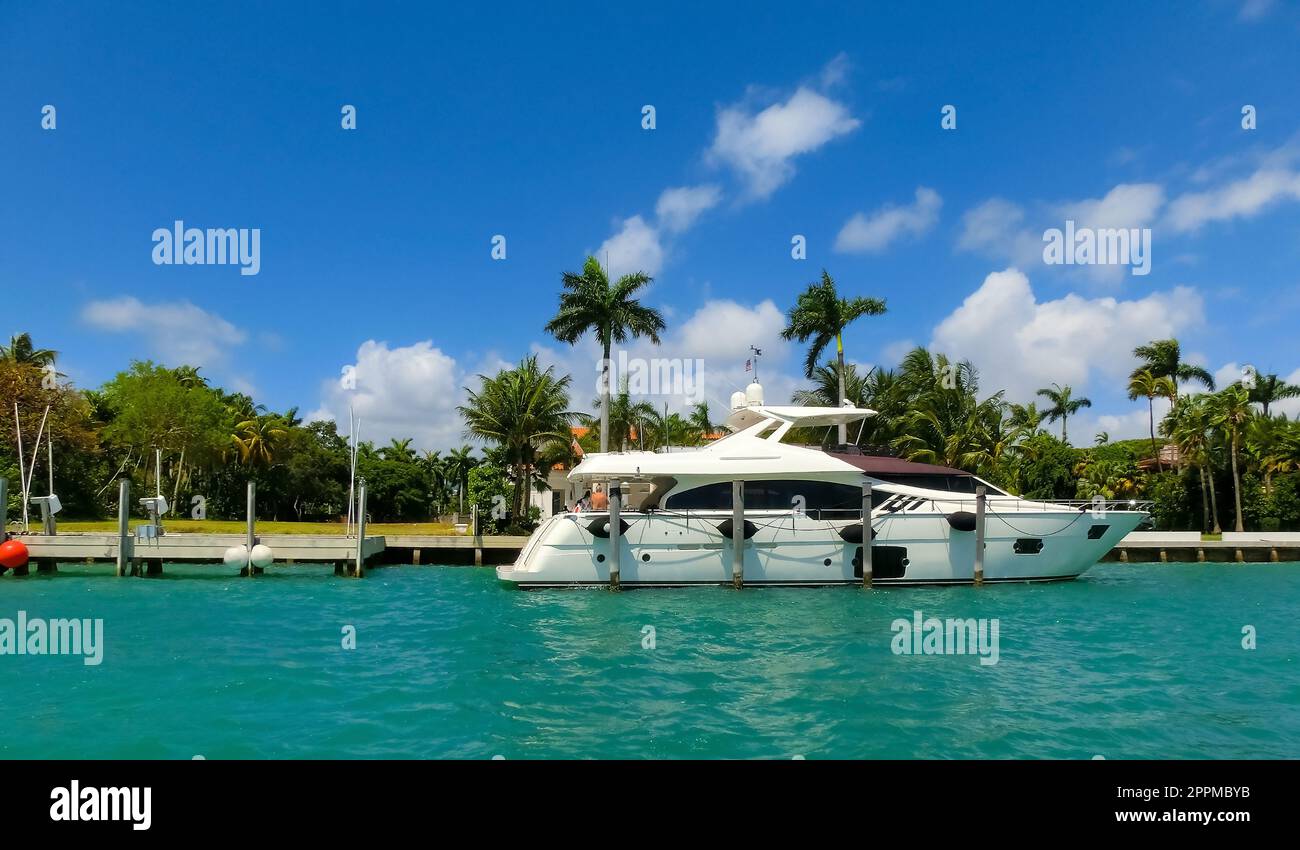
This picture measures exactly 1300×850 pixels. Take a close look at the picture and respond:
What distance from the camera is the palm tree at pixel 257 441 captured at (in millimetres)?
49281

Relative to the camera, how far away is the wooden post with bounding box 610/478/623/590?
62.8 ft

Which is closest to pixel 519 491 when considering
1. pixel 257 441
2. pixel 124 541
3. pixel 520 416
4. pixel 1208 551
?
pixel 520 416

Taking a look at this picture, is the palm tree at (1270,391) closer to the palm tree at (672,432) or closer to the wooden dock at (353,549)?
the wooden dock at (353,549)

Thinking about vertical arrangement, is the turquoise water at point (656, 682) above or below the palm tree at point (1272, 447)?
below

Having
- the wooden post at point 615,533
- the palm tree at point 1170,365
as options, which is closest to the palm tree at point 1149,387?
the palm tree at point 1170,365

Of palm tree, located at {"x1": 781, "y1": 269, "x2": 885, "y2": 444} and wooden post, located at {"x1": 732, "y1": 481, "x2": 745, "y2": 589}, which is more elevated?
palm tree, located at {"x1": 781, "y1": 269, "x2": 885, "y2": 444}

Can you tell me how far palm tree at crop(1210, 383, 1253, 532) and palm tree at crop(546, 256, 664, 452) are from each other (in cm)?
2539

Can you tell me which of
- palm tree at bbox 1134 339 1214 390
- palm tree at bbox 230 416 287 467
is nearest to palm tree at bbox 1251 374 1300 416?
palm tree at bbox 1134 339 1214 390

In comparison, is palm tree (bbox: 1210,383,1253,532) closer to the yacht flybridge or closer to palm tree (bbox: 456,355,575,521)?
the yacht flybridge

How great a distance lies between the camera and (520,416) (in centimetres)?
3562

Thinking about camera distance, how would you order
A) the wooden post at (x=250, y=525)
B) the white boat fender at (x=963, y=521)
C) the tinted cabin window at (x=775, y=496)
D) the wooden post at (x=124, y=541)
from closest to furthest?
the white boat fender at (x=963, y=521) < the tinted cabin window at (x=775, y=496) < the wooden post at (x=124, y=541) < the wooden post at (x=250, y=525)

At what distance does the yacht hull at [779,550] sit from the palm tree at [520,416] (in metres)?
16.5
